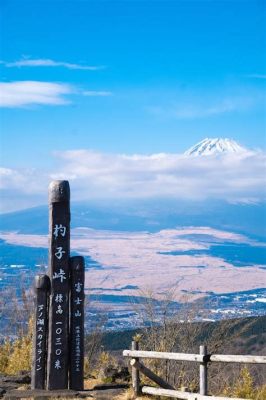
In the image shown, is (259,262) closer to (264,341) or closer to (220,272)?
(220,272)

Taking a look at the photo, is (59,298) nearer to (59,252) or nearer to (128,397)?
(59,252)

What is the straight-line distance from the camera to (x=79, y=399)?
46.6ft

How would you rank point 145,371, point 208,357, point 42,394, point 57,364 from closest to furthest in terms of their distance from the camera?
1. point 208,357
2. point 42,394
3. point 145,371
4. point 57,364

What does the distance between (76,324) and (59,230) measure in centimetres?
202

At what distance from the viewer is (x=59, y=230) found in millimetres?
15289

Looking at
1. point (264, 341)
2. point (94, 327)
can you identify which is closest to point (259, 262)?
point (264, 341)

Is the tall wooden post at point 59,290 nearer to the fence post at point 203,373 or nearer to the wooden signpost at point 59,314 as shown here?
the wooden signpost at point 59,314

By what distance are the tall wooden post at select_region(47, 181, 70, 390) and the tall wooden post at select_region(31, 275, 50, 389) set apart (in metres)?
0.17

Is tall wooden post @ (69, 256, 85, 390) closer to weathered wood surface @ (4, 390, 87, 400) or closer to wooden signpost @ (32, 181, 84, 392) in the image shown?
wooden signpost @ (32, 181, 84, 392)

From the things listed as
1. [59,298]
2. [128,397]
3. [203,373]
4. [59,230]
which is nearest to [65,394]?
[128,397]

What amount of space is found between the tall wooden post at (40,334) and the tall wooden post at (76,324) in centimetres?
55

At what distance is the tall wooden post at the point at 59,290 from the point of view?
15.2 metres

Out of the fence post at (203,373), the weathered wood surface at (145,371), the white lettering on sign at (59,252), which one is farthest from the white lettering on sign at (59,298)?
the fence post at (203,373)

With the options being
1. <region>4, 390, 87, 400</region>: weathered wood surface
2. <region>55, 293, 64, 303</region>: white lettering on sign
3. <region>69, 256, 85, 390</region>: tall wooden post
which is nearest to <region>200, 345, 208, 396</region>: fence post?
<region>4, 390, 87, 400</region>: weathered wood surface
